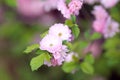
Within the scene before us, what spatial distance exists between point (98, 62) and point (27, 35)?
0.48 meters

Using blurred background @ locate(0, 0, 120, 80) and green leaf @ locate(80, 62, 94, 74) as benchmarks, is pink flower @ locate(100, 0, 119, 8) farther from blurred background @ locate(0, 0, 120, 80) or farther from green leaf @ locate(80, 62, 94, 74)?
blurred background @ locate(0, 0, 120, 80)

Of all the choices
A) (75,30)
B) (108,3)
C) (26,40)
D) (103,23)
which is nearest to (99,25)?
(103,23)

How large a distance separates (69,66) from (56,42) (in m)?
0.37

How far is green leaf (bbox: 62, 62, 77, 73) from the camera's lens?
1.69 metres

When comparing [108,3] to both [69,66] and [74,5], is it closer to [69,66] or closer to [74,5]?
[69,66]

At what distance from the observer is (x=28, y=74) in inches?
101

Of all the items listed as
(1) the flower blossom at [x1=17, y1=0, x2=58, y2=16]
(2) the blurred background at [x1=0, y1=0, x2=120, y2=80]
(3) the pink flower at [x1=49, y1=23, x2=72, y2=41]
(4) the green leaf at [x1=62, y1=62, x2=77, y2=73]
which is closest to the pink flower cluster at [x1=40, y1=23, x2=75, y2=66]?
(3) the pink flower at [x1=49, y1=23, x2=72, y2=41]

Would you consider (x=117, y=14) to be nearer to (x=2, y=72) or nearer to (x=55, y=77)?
(x=55, y=77)

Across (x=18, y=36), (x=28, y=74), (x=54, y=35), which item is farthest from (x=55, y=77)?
(x=54, y=35)

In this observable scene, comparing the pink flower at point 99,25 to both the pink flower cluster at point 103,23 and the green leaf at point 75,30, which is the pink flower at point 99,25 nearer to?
the pink flower cluster at point 103,23

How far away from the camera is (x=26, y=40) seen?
8.49ft

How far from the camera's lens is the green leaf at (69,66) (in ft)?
5.53

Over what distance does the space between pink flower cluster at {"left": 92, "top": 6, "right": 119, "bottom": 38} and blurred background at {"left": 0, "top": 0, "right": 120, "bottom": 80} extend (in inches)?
18.0

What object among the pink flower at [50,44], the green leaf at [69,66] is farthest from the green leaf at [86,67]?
the pink flower at [50,44]
